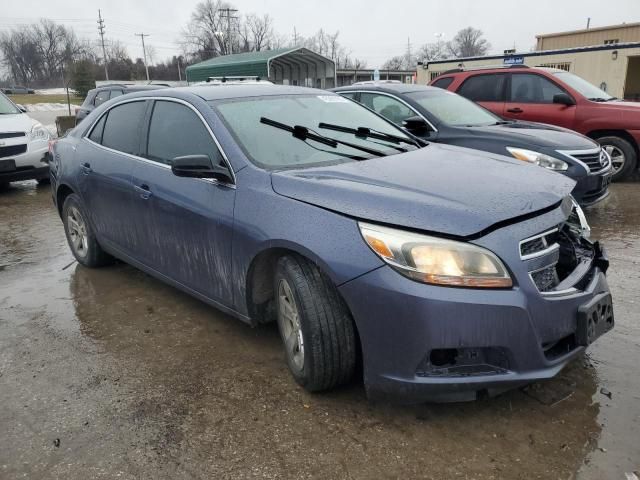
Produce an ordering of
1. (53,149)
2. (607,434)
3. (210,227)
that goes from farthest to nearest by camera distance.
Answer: (53,149) → (210,227) → (607,434)

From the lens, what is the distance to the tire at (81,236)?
4.70 meters

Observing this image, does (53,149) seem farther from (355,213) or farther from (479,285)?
(479,285)

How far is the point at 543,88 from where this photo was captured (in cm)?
821

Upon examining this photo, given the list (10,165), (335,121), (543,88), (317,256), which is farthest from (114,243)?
(543,88)

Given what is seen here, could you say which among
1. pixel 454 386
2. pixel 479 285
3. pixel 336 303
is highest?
pixel 479 285

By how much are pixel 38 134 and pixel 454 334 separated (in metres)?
8.94

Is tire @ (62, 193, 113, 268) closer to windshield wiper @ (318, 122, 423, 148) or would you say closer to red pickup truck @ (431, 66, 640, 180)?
windshield wiper @ (318, 122, 423, 148)

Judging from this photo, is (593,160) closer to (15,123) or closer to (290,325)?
(290,325)

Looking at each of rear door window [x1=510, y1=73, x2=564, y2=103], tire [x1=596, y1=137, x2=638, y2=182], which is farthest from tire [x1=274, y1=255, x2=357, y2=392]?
tire [x1=596, y1=137, x2=638, y2=182]

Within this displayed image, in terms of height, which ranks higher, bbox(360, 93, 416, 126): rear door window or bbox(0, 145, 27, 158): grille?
bbox(360, 93, 416, 126): rear door window

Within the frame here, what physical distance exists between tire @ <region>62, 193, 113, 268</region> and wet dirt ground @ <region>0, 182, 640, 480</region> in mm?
932

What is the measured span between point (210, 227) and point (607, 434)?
2.26m

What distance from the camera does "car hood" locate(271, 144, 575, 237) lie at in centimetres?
236

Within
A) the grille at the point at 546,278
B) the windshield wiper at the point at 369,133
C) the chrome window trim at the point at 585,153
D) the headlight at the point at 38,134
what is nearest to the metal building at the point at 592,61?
the chrome window trim at the point at 585,153
